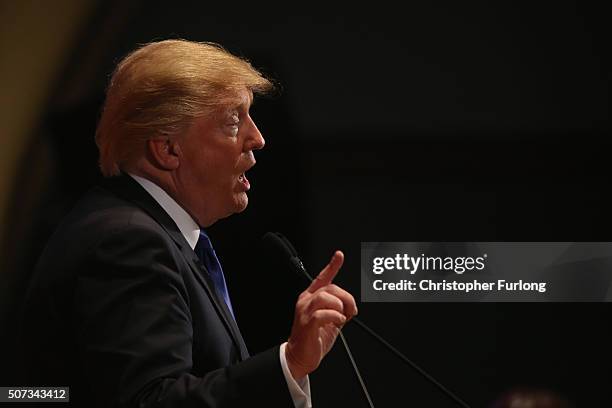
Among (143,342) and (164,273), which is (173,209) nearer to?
(164,273)

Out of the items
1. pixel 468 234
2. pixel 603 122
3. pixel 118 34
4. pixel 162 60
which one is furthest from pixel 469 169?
pixel 162 60

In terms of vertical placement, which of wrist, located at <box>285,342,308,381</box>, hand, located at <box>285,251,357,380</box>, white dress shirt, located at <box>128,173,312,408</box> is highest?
white dress shirt, located at <box>128,173,312,408</box>

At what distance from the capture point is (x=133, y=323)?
1.45 meters

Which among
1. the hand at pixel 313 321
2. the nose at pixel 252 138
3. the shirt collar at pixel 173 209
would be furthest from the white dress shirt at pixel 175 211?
the hand at pixel 313 321

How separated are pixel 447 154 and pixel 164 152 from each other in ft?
4.48

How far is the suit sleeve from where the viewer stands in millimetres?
1409

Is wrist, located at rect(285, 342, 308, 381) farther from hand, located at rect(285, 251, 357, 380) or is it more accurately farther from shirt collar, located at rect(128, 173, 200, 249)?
shirt collar, located at rect(128, 173, 200, 249)

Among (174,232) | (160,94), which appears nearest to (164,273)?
(174,232)

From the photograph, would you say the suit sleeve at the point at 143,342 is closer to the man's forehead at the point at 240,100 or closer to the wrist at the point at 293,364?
the wrist at the point at 293,364

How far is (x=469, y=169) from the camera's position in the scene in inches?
117

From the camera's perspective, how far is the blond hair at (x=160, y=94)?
1801 mm

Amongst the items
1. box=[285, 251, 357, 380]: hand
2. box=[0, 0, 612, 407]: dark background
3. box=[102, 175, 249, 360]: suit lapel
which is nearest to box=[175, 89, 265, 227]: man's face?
box=[102, 175, 249, 360]: suit lapel

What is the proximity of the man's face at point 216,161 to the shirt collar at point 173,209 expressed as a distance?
35 millimetres

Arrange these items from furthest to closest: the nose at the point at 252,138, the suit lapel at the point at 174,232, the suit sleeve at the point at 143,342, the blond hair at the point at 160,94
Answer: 1. the nose at the point at 252,138
2. the blond hair at the point at 160,94
3. the suit lapel at the point at 174,232
4. the suit sleeve at the point at 143,342
